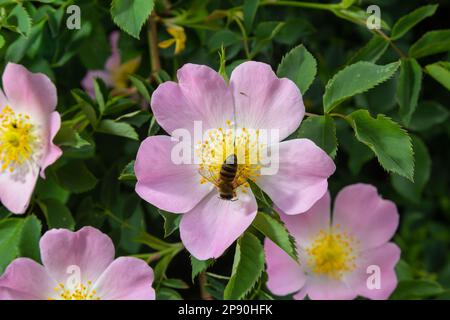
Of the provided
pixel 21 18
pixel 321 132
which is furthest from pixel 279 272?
pixel 21 18

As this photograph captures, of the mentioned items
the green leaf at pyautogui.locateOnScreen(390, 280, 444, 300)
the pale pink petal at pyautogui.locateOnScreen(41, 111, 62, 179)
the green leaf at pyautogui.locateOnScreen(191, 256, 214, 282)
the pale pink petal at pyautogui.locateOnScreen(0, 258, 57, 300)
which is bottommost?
the green leaf at pyautogui.locateOnScreen(390, 280, 444, 300)

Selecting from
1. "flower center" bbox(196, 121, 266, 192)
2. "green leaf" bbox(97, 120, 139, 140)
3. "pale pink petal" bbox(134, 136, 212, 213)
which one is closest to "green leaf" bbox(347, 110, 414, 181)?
"flower center" bbox(196, 121, 266, 192)

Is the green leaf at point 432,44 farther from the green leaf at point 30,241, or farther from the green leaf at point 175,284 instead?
the green leaf at point 30,241

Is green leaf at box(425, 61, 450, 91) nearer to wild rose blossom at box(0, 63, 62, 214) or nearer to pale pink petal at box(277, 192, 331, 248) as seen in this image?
pale pink petal at box(277, 192, 331, 248)

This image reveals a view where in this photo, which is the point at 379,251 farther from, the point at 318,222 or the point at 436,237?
the point at 436,237

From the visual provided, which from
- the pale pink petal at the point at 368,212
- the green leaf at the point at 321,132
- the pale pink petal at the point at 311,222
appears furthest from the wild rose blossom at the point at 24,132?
the pale pink petal at the point at 368,212

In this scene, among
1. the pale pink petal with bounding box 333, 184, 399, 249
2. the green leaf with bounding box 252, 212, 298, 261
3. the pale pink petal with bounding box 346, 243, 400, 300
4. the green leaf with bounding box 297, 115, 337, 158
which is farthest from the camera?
the pale pink petal with bounding box 333, 184, 399, 249
